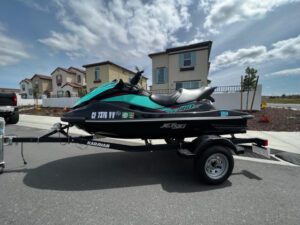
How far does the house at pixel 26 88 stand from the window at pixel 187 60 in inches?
1741

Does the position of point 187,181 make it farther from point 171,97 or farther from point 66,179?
point 66,179

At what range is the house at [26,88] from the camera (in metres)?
43.7

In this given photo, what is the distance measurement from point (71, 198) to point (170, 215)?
141 centimetres

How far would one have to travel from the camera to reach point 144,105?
2.88 m

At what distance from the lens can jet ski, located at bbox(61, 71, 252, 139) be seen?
2.74m

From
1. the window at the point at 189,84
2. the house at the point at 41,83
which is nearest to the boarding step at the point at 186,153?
the window at the point at 189,84

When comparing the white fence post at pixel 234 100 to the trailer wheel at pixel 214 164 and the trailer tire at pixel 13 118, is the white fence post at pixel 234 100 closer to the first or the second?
the trailer wheel at pixel 214 164

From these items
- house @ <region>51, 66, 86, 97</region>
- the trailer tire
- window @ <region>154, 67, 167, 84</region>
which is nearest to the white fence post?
window @ <region>154, 67, 167, 84</region>

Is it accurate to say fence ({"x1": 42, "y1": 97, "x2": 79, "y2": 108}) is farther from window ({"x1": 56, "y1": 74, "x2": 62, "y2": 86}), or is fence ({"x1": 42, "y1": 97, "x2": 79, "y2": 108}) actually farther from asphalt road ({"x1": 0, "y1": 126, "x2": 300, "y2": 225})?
asphalt road ({"x1": 0, "y1": 126, "x2": 300, "y2": 225})

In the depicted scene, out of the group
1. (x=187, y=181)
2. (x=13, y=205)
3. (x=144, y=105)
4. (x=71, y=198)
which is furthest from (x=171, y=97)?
(x=13, y=205)

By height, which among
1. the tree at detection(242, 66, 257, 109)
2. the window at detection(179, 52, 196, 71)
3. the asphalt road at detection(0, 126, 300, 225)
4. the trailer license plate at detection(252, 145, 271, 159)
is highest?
the window at detection(179, 52, 196, 71)

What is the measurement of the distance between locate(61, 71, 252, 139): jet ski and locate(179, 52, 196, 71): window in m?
13.7

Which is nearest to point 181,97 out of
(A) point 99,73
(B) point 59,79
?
(A) point 99,73

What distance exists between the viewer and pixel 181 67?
16.2 m
